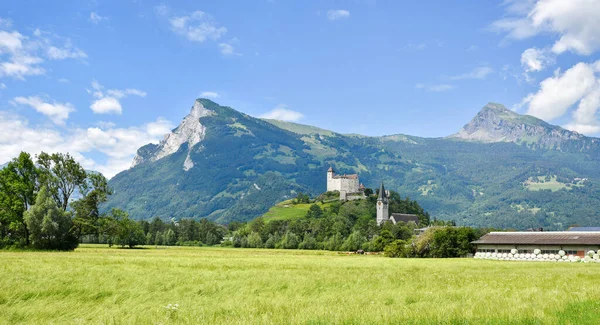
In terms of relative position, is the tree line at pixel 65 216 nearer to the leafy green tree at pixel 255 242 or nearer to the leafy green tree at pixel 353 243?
the leafy green tree at pixel 353 243

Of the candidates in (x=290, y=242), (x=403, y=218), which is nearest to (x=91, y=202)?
(x=290, y=242)

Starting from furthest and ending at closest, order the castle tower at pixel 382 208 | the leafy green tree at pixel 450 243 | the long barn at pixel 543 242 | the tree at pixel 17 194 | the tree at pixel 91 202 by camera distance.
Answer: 1. the castle tower at pixel 382 208
2. the leafy green tree at pixel 450 243
3. the long barn at pixel 543 242
4. the tree at pixel 91 202
5. the tree at pixel 17 194

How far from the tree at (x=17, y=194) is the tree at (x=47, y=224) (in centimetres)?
272

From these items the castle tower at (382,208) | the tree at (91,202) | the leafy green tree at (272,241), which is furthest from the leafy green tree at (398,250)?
the castle tower at (382,208)

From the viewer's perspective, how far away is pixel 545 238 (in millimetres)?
74125

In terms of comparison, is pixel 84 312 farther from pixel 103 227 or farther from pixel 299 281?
pixel 103 227

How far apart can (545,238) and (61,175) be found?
71.2 meters

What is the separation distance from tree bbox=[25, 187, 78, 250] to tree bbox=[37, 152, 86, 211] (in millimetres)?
7331

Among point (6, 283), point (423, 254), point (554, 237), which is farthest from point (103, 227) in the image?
point (554, 237)

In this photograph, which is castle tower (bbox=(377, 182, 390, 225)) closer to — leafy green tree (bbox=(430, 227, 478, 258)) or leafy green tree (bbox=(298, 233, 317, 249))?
leafy green tree (bbox=(298, 233, 317, 249))

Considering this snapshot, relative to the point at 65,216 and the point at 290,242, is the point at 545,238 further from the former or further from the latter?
the point at 290,242

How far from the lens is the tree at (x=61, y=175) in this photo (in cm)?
6594

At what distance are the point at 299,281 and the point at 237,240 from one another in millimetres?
122438

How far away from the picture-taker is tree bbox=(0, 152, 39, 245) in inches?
2304
